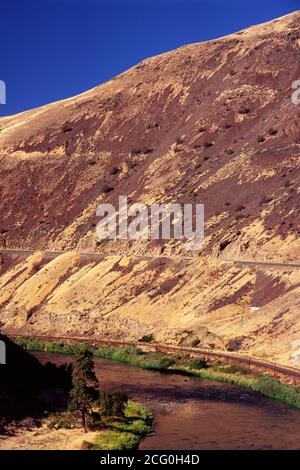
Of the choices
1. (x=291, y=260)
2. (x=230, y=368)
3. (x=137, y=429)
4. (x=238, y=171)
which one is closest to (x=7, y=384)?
(x=137, y=429)

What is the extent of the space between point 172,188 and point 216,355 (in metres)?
27.1

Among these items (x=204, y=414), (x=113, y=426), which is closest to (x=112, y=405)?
(x=113, y=426)

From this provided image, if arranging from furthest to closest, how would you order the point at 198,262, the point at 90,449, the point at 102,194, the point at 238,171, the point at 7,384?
1. the point at 102,194
2. the point at 238,171
3. the point at 198,262
4. the point at 7,384
5. the point at 90,449

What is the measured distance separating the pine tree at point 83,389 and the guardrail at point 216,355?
12.4 metres

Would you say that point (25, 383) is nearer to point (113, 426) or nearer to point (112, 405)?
point (112, 405)

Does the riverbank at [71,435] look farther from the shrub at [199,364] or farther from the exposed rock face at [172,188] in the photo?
the exposed rock face at [172,188]

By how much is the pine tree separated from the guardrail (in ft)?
40.8

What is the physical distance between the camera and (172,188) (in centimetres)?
7000

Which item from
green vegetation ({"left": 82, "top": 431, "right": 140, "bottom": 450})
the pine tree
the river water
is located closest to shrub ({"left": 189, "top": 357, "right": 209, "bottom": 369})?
the river water

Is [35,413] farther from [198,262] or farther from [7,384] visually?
[198,262]

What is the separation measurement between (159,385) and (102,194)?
122ft

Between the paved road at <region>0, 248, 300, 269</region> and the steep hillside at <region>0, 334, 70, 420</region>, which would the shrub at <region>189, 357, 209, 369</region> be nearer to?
the steep hillside at <region>0, 334, 70, 420</region>

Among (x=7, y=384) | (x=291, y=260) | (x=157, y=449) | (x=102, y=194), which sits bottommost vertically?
(x=157, y=449)

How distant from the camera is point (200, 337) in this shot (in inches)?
1954
